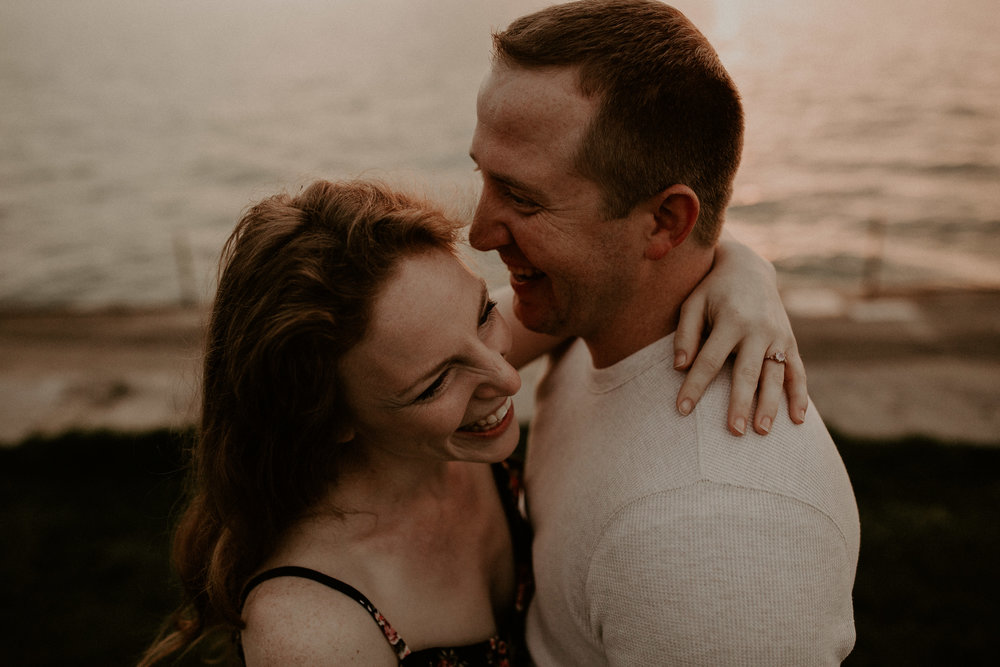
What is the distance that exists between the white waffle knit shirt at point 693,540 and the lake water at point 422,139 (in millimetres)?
933

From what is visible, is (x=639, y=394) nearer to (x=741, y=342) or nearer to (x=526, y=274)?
(x=741, y=342)

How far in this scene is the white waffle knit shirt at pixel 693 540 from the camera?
5.65 ft

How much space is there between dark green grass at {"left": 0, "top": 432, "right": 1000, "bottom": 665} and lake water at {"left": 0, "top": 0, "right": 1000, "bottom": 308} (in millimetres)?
3119

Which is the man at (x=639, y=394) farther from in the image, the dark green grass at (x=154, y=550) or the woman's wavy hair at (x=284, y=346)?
the dark green grass at (x=154, y=550)

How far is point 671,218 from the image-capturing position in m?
2.22

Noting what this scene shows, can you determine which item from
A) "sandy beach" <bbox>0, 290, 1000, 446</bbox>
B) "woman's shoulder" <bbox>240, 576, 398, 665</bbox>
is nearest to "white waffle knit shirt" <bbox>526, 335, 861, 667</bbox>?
"woman's shoulder" <bbox>240, 576, 398, 665</bbox>

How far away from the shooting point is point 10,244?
29016 mm

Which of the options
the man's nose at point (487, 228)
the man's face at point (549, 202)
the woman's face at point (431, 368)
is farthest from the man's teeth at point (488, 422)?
the man's nose at point (487, 228)

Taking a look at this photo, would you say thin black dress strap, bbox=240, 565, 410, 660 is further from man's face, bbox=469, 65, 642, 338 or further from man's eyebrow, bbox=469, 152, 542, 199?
man's eyebrow, bbox=469, 152, 542, 199

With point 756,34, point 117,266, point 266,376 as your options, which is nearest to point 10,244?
point 117,266

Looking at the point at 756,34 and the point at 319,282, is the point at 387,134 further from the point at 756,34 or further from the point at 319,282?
the point at 319,282

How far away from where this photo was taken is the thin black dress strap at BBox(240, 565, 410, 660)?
6.56ft

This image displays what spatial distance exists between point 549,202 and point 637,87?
40cm

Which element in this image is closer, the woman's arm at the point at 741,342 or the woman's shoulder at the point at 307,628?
the woman's shoulder at the point at 307,628
